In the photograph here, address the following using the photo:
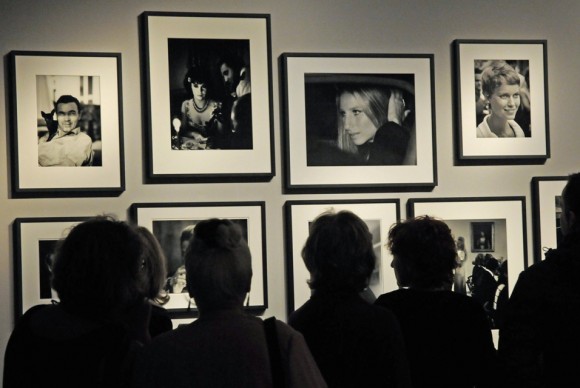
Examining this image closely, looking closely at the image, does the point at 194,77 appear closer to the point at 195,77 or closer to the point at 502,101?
the point at 195,77

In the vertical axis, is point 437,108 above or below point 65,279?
above

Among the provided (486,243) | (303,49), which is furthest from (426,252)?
(303,49)

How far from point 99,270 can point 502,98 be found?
116 inches

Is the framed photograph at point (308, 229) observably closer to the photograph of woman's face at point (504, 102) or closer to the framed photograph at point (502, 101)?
the framed photograph at point (502, 101)

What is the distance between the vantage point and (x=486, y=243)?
4637mm

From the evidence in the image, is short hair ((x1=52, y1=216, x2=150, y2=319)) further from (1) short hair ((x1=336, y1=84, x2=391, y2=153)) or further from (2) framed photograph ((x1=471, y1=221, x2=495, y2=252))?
(2) framed photograph ((x1=471, y1=221, x2=495, y2=252))

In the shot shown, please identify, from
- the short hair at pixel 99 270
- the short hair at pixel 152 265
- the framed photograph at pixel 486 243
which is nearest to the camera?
the short hair at pixel 99 270

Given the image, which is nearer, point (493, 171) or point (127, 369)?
point (127, 369)

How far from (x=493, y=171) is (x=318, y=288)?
2140 millimetres

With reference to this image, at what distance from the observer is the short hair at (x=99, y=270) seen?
7.84 feet

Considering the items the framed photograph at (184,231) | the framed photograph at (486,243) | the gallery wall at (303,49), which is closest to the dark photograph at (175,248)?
the framed photograph at (184,231)

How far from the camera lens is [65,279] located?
2408mm

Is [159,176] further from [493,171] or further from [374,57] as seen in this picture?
[493,171]

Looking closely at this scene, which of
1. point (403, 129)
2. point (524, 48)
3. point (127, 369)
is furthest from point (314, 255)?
point (524, 48)
